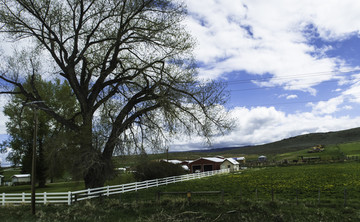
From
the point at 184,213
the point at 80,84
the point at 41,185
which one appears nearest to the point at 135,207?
the point at 184,213

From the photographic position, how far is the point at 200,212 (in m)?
13.2

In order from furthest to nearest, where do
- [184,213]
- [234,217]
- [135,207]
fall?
[135,207], [184,213], [234,217]

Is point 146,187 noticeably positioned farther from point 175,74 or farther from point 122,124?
point 175,74

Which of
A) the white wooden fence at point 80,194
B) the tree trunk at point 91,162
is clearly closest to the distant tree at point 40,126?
the white wooden fence at point 80,194

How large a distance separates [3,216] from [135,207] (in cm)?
767

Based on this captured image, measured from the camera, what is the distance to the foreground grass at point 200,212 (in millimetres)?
12344

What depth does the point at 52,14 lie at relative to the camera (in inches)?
744

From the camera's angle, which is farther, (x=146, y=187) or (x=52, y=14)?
(x=146, y=187)

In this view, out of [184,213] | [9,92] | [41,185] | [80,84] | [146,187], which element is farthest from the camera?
[41,185]

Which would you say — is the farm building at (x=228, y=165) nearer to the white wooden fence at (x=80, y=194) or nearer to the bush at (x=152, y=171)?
the white wooden fence at (x=80, y=194)

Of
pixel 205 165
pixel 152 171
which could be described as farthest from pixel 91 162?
pixel 205 165

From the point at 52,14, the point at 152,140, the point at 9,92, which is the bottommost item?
the point at 152,140

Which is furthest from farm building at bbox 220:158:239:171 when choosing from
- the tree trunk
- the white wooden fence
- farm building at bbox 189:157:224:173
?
the tree trunk

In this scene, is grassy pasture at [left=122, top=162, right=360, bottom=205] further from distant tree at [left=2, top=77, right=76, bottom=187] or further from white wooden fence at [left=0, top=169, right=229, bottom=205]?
distant tree at [left=2, top=77, right=76, bottom=187]
